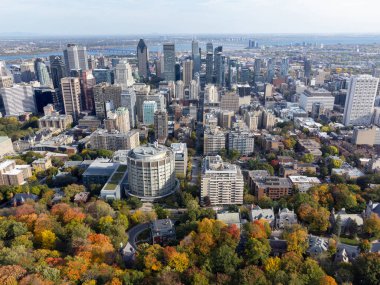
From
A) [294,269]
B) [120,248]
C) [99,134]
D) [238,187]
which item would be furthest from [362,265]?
[99,134]

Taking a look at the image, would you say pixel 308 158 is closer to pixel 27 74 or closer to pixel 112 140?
pixel 112 140

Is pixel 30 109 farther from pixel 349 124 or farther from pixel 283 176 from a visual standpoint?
pixel 349 124

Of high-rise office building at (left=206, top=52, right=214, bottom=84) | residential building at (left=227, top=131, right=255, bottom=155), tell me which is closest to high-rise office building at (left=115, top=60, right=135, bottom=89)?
high-rise office building at (left=206, top=52, right=214, bottom=84)

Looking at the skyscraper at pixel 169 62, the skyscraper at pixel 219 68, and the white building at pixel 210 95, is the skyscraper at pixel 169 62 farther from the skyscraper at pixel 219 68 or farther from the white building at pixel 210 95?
the white building at pixel 210 95

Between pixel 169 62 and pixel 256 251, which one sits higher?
pixel 169 62

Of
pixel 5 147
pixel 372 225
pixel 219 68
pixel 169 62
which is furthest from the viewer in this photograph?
pixel 169 62

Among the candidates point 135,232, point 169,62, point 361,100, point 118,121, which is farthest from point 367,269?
point 169,62
